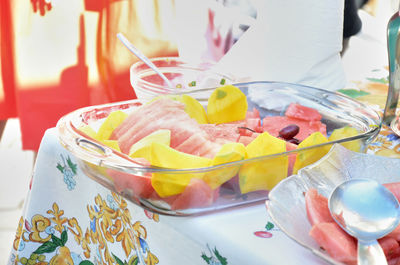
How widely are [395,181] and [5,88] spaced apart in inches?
61.5

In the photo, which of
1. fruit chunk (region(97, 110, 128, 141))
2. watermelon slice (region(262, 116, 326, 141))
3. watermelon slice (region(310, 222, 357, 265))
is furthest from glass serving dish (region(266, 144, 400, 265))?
fruit chunk (region(97, 110, 128, 141))

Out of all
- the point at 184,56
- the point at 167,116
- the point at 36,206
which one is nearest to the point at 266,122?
the point at 167,116

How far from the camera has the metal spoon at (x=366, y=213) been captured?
1.42 ft

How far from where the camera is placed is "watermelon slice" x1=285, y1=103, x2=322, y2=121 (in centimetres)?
74

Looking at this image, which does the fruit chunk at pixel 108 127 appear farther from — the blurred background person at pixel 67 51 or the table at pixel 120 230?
the blurred background person at pixel 67 51

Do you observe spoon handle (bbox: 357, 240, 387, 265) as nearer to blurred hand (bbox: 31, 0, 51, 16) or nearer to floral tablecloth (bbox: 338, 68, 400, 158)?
floral tablecloth (bbox: 338, 68, 400, 158)

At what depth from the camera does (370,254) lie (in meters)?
0.43

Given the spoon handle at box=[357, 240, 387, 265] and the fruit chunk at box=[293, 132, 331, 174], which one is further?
the fruit chunk at box=[293, 132, 331, 174]

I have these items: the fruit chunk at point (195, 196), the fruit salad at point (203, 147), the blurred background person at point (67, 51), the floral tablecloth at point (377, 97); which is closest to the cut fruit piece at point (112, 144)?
the fruit salad at point (203, 147)

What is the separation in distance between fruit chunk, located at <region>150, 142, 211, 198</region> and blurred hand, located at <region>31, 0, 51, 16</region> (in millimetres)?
1396

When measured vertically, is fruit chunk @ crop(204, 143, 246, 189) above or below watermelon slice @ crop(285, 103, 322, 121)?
above

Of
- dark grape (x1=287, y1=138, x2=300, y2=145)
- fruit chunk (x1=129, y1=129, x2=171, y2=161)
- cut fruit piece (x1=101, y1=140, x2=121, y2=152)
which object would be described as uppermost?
fruit chunk (x1=129, y1=129, x2=171, y2=161)

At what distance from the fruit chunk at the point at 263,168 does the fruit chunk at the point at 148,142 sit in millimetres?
93

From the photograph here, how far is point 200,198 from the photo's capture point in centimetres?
54
